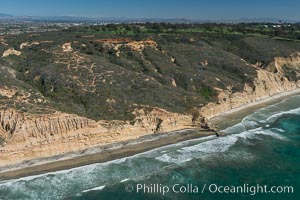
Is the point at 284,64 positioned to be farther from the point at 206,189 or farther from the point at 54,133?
the point at 54,133

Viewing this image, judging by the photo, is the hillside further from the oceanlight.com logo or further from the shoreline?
the oceanlight.com logo

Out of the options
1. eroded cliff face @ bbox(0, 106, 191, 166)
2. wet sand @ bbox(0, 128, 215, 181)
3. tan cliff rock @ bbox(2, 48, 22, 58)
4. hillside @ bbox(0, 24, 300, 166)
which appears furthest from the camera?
tan cliff rock @ bbox(2, 48, 22, 58)

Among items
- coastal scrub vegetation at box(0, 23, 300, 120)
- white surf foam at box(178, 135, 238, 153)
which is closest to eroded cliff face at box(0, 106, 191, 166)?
coastal scrub vegetation at box(0, 23, 300, 120)

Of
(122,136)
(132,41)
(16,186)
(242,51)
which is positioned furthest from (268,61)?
(16,186)

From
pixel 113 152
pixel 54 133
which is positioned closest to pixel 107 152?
pixel 113 152

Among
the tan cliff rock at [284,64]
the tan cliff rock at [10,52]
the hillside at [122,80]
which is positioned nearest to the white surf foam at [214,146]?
the hillside at [122,80]

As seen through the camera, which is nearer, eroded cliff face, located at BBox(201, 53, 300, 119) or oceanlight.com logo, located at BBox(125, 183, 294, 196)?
oceanlight.com logo, located at BBox(125, 183, 294, 196)

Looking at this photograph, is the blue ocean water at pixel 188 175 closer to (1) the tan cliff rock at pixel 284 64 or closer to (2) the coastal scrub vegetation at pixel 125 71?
(2) the coastal scrub vegetation at pixel 125 71
